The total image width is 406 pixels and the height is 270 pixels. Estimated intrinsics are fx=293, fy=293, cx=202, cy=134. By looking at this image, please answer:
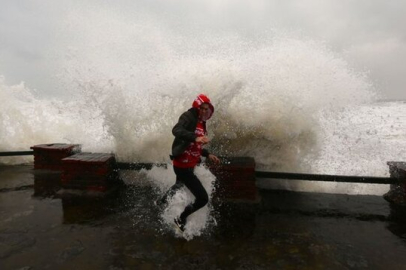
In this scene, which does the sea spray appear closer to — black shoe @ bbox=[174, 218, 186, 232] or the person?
black shoe @ bbox=[174, 218, 186, 232]

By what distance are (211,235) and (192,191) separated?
0.61 m

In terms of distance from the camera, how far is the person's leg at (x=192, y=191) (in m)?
3.71

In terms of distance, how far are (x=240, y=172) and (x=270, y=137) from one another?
4.63 ft

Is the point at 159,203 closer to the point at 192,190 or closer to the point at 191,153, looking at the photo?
the point at 192,190

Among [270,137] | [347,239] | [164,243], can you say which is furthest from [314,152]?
[164,243]

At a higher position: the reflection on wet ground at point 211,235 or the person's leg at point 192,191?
the person's leg at point 192,191

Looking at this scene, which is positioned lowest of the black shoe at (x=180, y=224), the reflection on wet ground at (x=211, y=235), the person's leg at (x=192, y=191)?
the reflection on wet ground at (x=211, y=235)

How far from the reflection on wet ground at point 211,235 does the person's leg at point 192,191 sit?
350 millimetres

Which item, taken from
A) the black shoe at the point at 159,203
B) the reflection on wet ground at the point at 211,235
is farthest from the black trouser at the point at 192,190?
the black shoe at the point at 159,203

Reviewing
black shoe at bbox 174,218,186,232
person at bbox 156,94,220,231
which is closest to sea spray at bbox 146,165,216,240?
black shoe at bbox 174,218,186,232

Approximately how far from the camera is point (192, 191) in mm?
3738

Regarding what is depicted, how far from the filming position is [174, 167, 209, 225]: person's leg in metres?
3.71

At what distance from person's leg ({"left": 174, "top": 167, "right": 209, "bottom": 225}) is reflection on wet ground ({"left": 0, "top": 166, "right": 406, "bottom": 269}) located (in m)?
0.35

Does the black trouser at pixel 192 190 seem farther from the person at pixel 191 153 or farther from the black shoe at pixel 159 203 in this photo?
the black shoe at pixel 159 203
